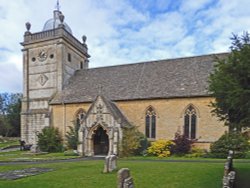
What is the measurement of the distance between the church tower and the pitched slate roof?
5.94ft

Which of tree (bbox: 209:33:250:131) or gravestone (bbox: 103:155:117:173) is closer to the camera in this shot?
tree (bbox: 209:33:250:131)

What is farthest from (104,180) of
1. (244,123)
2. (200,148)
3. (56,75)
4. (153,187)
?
(56,75)

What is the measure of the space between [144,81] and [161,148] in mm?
9501

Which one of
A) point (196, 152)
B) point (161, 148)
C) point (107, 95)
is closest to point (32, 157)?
point (107, 95)

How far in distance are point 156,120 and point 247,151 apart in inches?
395

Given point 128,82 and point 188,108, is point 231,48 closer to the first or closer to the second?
point 188,108

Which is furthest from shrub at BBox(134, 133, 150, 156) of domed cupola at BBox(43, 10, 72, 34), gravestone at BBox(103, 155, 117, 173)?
domed cupola at BBox(43, 10, 72, 34)

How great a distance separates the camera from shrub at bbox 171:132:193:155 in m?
25.9

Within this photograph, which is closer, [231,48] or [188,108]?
[231,48]

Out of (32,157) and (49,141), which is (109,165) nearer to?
(32,157)

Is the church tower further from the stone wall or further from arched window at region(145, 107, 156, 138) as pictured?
arched window at region(145, 107, 156, 138)

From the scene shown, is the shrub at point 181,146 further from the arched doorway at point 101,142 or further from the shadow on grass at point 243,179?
the shadow on grass at point 243,179

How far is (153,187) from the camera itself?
10359 mm

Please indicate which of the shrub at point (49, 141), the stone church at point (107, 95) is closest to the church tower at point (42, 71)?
the stone church at point (107, 95)
